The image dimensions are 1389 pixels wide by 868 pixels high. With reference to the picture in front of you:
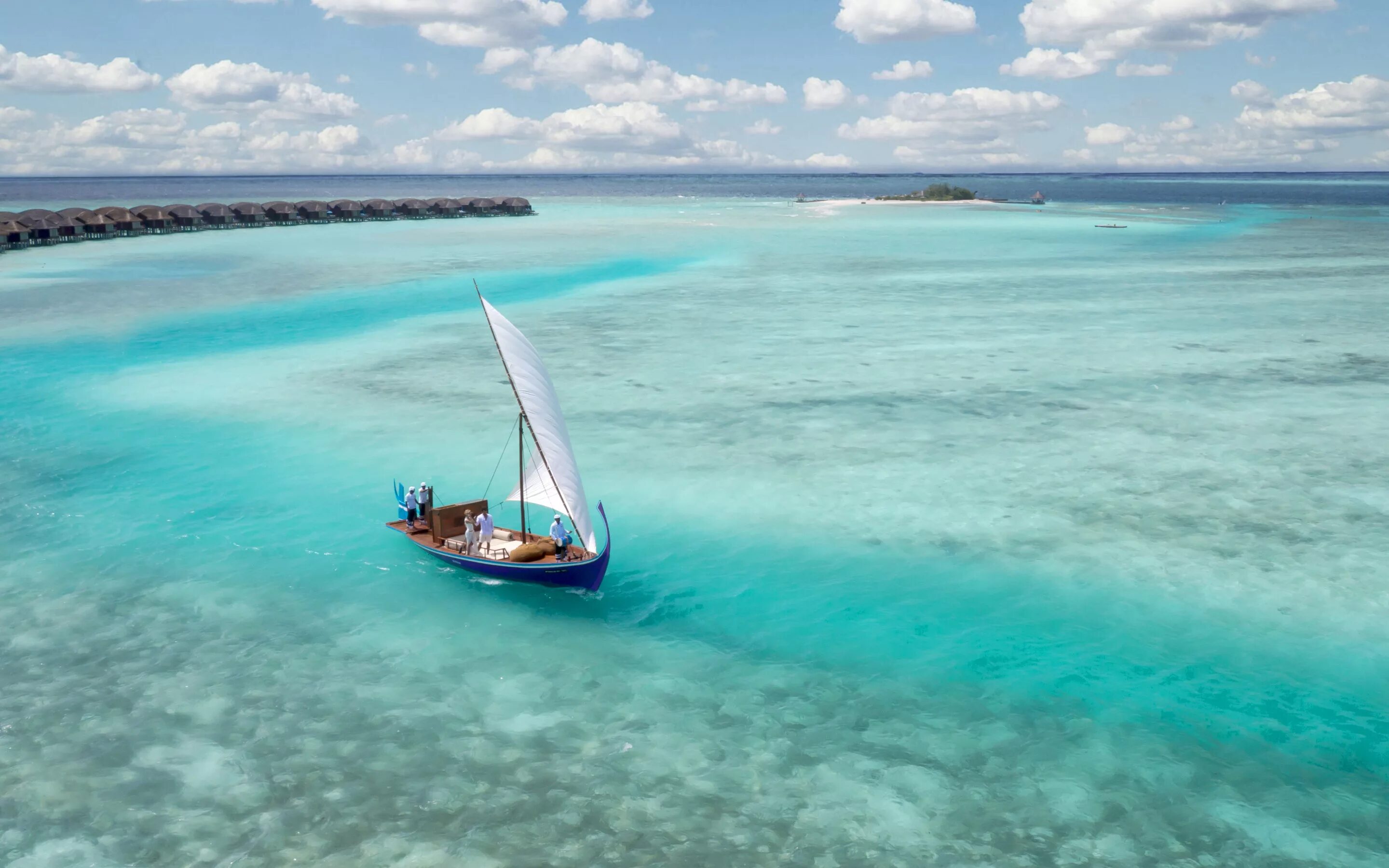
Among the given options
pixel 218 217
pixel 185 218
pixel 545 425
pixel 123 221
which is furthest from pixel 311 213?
pixel 545 425

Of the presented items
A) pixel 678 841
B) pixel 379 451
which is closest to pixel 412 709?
pixel 678 841

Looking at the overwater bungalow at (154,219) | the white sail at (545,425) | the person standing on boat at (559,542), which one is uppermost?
the overwater bungalow at (154,219)

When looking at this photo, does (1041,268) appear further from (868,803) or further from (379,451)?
(868,803)

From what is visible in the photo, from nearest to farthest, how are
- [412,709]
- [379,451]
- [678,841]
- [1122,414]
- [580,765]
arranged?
[678,841]
[580,765]
[412,709]
[379,451]
[1122,414]

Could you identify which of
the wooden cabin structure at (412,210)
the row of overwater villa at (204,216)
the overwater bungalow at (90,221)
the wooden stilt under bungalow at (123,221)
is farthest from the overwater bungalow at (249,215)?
the wooden cabin structure at (412,210)

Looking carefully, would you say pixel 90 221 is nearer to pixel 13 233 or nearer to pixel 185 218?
pixel 13 233

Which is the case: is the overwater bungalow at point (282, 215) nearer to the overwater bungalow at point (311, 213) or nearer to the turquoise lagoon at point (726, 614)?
the overwater bungalow at point (311, 213)

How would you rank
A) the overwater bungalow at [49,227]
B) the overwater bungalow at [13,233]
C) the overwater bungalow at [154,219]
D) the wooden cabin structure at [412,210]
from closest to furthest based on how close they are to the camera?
the overwater bungalow at [13,233] → the overwater bungalow at [49,227] → the overwater bungalow at [154,219] → the wooden cabin structure at [412,210]
